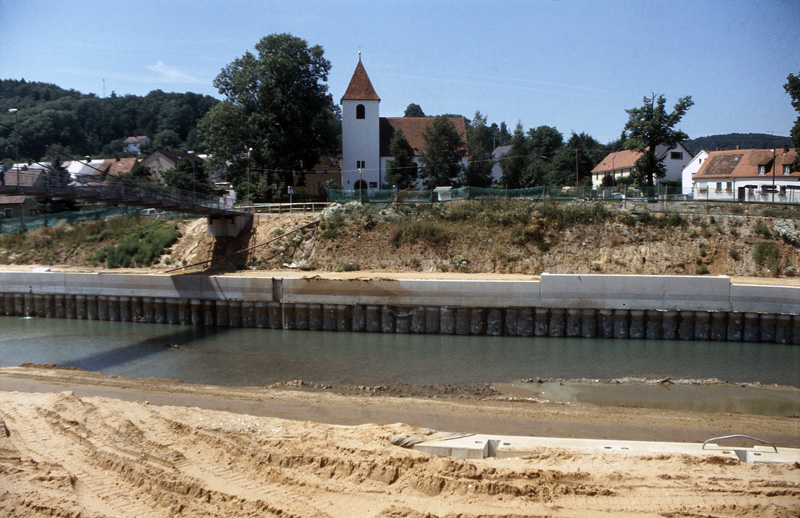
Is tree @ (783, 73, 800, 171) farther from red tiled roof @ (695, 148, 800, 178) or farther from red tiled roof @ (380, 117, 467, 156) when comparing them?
red tiled roof @ (380, 117, 467, 156)

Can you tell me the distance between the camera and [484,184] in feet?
165

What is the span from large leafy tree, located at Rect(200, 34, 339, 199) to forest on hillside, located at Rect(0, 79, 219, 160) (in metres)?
35.5

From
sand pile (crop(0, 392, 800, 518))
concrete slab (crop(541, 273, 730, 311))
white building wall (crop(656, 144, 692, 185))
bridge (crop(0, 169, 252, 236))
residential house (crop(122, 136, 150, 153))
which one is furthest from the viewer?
residential house (crop(122, 136, 150, 153))

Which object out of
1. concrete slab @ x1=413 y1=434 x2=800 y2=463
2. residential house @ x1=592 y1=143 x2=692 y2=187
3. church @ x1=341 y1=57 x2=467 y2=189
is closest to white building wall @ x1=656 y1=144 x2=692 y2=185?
residential house @ x1=592 y1=143 x2=692 y2=187

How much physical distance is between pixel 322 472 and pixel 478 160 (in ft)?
142

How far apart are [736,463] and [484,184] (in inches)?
1628

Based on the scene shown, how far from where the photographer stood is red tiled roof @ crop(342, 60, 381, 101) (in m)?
53.3

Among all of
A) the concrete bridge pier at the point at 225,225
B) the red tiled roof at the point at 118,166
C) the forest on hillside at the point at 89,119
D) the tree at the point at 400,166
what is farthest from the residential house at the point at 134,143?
the concrete bridge pier at the point at 225,225

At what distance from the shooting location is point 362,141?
53594 mm

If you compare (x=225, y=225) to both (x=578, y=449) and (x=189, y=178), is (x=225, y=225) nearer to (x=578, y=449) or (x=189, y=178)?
(x=189, y=178)

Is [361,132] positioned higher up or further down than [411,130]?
further down

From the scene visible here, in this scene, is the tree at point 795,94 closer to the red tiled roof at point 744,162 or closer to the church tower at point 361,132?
the red tiled roof at point 744,162

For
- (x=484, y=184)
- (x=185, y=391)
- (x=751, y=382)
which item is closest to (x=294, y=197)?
(x=484, y=184)

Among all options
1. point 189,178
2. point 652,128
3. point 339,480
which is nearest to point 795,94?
point 652,128
